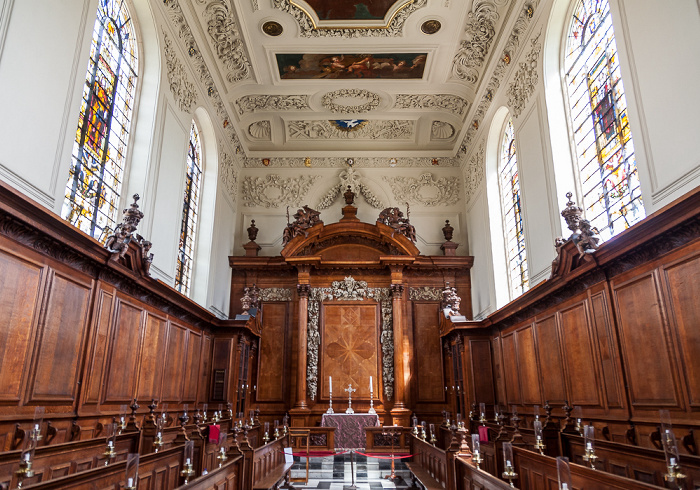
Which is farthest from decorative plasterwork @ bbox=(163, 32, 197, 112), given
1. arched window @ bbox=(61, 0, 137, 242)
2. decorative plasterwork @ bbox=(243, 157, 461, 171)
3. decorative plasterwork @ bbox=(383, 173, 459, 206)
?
decorative plasterwork @ bbox=(383, 173, 459, 206)

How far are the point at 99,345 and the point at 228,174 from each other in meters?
9.03

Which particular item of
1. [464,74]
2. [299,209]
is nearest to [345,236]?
[299,209]

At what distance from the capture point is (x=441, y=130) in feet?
55.3

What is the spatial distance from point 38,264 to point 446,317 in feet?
33.3

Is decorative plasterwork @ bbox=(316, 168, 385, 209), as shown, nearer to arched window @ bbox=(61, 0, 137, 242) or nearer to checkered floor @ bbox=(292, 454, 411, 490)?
checkered floor @ bbox=(292, 454, 411, 490)

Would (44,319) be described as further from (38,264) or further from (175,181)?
(175,181)

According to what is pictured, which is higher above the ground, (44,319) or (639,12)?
(639,12)

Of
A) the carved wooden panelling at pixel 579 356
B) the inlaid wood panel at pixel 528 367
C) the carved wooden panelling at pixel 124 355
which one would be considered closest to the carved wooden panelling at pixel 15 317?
the carved wooden panelling at pixel 124 355

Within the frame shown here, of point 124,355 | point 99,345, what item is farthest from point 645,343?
point 124,355

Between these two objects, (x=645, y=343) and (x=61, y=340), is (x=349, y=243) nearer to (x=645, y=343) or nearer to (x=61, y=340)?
(x=61, y=340)

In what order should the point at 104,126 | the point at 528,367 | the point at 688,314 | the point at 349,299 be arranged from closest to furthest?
the point at 688,314, the point at 104,126, the point at 528,367, the point at 349,299

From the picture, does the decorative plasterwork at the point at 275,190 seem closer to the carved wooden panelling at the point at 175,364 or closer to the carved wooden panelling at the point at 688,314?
the carved wooden panelling at the point at 175,364

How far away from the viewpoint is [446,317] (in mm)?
13844

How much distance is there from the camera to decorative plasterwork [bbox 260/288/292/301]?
1546 cm
